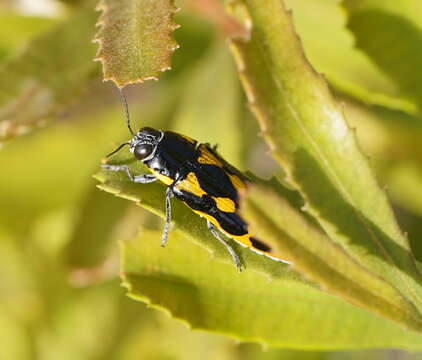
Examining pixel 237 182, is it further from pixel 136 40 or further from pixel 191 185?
pixel 136 40

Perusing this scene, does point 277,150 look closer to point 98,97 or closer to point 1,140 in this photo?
point 1,140

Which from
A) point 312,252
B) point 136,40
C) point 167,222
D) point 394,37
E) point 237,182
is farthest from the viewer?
point 394,37

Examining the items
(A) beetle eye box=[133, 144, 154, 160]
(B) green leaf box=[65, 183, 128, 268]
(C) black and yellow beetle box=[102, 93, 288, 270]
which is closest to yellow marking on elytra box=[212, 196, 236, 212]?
(C) black and yellow beetle box=[102, 93, 288, 270]

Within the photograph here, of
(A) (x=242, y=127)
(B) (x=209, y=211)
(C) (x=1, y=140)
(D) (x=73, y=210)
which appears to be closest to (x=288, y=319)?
(B) (x=209, y=211)

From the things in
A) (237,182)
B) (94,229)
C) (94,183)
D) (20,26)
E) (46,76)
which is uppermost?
(20,26)

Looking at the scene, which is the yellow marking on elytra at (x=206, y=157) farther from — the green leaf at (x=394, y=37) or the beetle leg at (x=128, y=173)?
the green leaf at (x=394, y=37)

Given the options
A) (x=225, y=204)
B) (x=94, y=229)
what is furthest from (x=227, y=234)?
(x=94, y=229)
